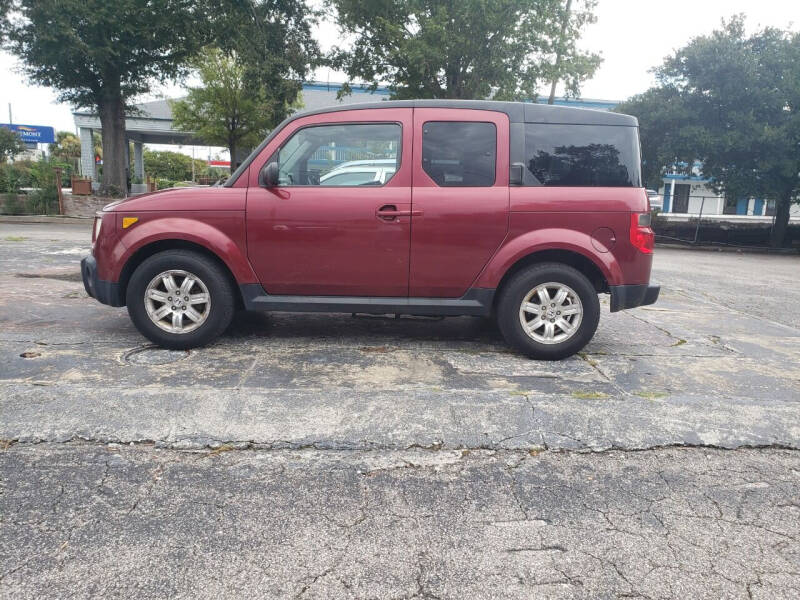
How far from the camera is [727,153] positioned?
20109mm

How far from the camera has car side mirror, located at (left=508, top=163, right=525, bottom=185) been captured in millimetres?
4480

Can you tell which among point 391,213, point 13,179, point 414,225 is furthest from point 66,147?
point 414,225

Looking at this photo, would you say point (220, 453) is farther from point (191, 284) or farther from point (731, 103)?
point (731, 103)

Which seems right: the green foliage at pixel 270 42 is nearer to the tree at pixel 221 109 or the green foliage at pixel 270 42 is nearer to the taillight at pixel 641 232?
the tree at pixel 221 109

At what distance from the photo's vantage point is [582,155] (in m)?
4.53

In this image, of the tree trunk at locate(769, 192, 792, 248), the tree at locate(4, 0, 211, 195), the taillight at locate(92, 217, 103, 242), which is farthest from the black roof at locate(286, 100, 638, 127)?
the tree trunk at locate(769, 192, 792, 248)

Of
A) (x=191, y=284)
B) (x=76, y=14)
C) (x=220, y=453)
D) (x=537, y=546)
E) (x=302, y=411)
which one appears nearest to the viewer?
(x=537, y=546)

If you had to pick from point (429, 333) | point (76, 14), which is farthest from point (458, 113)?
point (76, 14)

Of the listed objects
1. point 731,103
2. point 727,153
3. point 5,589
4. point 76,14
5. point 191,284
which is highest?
point 76,14

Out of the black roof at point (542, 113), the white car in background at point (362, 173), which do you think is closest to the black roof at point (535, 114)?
the black roof at point (542, 113)

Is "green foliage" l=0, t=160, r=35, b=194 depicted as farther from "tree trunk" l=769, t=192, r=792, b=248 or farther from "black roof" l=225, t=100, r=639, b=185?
"tree trunk" l=769, t=192, r=792, b=248

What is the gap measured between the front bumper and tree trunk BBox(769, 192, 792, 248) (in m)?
22.8

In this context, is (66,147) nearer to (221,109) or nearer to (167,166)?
(167,166)

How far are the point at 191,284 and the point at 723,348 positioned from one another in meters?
4.72
